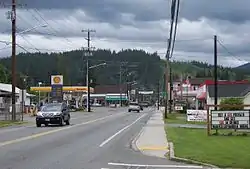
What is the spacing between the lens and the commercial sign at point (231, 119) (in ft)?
105

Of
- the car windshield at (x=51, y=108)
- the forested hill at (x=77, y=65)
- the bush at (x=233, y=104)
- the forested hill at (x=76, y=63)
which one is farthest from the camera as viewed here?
the forested hill at (x=76, y=63)

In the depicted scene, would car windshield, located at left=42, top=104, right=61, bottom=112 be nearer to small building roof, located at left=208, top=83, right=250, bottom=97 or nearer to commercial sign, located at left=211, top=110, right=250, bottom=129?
commercial sign, located at left=211, top=110, right=250, bottom=129

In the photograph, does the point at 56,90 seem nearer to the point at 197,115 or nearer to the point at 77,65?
the point at 77,65

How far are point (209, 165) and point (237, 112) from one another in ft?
55.7

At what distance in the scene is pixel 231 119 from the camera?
3244 centimetres

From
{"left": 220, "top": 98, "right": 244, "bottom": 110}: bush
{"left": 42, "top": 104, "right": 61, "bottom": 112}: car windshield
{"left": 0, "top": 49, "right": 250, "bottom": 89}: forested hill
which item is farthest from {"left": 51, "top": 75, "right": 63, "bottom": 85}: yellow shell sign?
{"left": 42, "top": 104, "right": 61, "bottom": 112}: car windshield

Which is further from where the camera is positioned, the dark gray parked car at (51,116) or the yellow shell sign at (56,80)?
the yellow shell sign at (56,80)

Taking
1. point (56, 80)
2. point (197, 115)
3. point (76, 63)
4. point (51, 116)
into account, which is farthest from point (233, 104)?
point (76, 63)

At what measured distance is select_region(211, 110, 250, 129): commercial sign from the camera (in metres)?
32.1

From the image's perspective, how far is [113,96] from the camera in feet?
628

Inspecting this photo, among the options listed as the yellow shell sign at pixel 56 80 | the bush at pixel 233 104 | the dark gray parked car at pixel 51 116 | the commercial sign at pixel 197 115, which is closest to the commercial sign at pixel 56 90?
the yellow shell sign at pixel 56 80

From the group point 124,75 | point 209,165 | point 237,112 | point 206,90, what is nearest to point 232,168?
point 209,165

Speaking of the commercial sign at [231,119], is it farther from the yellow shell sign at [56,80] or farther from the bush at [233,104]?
the yellow shell sign at [56,80]

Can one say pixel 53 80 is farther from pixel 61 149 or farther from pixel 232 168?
pixel 232 168
